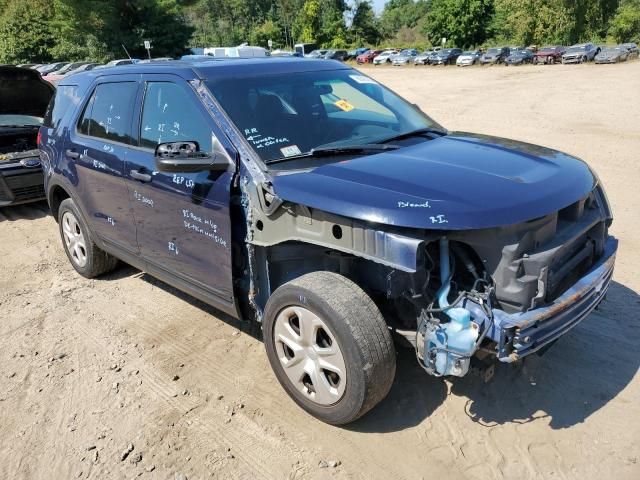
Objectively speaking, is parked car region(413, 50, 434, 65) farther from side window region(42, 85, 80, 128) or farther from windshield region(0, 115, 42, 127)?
side window region(42, 85, 80, 128)

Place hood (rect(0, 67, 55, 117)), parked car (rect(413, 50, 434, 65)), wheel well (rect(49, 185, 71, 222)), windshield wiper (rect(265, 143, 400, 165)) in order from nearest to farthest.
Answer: windshield wiper (rect(265, 143, 400, 165)) → wheel well (rect(49, 185, 71, 222)) → hood (rect(0, 67, 55, 117)) → parked car (rect(413, 50, 434, 65))

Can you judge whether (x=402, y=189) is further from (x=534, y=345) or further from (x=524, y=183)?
(x=534, y=345)

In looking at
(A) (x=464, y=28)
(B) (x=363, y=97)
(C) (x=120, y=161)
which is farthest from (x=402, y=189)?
(A) (x=464, y=28)

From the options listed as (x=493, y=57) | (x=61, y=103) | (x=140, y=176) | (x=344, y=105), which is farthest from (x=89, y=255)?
(x=493, y=57)

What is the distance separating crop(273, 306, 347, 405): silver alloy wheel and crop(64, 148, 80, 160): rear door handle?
106 inches

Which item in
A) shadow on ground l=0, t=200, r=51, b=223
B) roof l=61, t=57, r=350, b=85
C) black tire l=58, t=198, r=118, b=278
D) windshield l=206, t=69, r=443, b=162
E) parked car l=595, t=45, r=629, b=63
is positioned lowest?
shadow on ground l=0, t=200, r=51, b=223

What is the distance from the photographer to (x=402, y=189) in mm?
2637

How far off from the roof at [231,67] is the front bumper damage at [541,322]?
2.26 metres

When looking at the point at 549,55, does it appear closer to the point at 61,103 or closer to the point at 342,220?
the point at 61,103

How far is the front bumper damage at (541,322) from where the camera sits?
2516mm

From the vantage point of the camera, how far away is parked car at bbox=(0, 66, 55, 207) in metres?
7.19

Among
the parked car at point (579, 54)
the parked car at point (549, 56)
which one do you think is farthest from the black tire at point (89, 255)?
the parked car at point (549, 56)

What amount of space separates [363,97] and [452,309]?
6.67 ft

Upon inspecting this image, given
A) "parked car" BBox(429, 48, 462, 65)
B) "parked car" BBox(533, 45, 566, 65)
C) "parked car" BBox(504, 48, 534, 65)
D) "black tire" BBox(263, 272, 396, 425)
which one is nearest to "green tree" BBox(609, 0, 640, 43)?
"parked car" BBox(533, 45, 566, 65)
